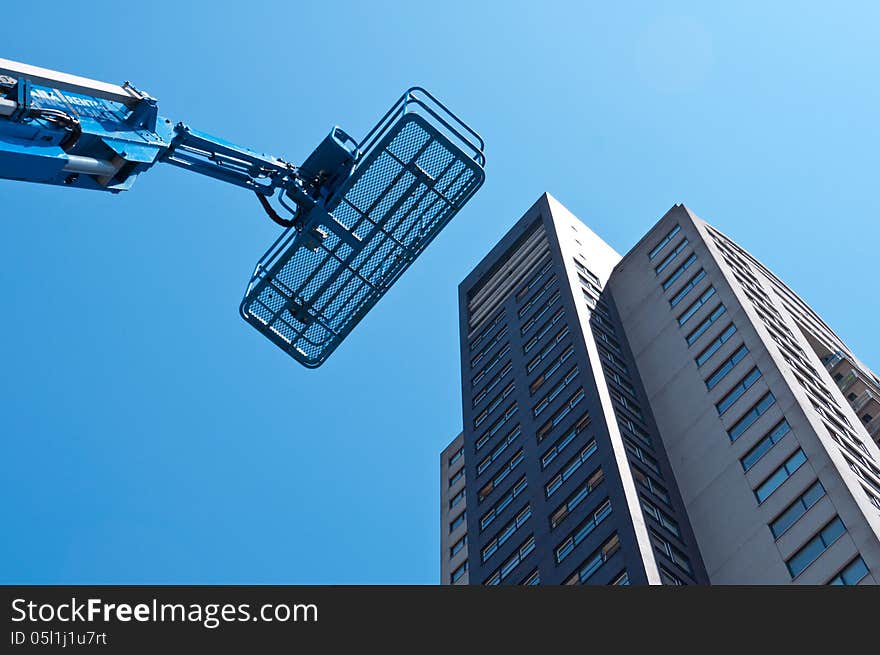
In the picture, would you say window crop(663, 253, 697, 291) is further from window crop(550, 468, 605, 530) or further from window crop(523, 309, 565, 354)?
window crop(550, 468, 605, 530)

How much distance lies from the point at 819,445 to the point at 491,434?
19.3 metres

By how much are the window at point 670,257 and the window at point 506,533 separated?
2005cm

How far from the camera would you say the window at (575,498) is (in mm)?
43219

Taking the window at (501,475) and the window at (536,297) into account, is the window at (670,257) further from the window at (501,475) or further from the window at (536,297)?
the window at (501,475)

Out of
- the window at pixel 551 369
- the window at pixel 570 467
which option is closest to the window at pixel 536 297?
the window at pixel 551 369

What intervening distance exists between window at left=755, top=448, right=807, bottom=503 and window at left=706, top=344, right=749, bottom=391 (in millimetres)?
8007

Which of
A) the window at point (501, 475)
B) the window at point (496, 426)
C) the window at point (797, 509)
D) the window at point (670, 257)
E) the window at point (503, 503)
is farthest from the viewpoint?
the window at point (670, 257)

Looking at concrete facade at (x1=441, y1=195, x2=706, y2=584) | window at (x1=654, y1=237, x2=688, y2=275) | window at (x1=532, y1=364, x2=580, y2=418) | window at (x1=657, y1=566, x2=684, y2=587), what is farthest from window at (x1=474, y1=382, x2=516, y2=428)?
window at (x1=657, y1=566, x2=684, y2=587)

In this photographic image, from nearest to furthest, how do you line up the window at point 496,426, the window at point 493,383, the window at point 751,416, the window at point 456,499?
the window at point 751,416 → the window at point 496,426 → the window at point 493,383 → the window at point 456,499

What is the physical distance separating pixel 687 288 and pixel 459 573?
19740 mm

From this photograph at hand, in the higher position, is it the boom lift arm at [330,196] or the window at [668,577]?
the window at [668,577]

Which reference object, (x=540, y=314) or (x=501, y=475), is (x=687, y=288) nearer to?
(x=540, y=314)

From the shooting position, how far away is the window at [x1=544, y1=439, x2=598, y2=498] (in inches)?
1785

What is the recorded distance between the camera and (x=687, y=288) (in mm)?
56281
